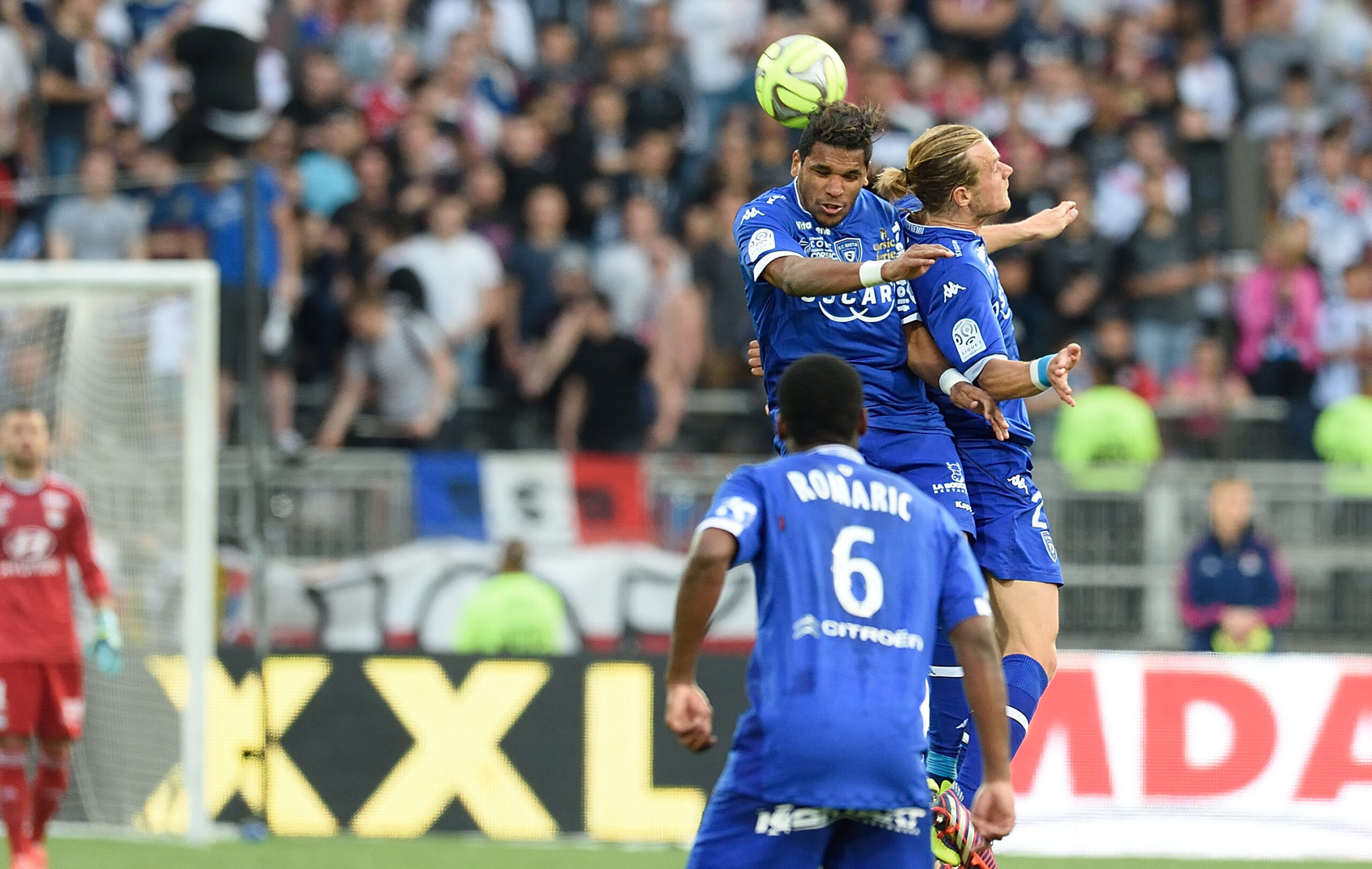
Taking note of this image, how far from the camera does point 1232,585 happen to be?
1342 centimetres

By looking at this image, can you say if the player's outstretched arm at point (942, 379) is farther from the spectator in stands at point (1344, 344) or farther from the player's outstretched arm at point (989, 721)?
the spectator in stands at point (1344, 344)

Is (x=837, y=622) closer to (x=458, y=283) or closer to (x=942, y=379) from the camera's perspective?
(x=942, y=379)

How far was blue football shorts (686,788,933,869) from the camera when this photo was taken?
548 centimetres

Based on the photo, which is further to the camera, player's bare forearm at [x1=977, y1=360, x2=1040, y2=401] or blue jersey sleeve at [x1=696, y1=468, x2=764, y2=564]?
player's bare forearm at [x1=977, y1=360, x2=1040, y2=401]

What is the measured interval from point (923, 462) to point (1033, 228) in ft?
3.23

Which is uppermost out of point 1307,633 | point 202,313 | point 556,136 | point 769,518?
point 556,136

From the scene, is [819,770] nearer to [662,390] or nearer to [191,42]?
[662,390]

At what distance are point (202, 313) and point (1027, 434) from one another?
597 centimetres

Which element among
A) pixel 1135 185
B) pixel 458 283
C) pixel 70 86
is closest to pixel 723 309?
pixel 458 283

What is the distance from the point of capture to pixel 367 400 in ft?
48.3

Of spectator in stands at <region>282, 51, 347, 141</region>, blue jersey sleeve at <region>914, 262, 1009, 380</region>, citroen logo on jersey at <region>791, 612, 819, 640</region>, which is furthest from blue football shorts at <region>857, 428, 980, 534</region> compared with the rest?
spectator in stands at <region>282, 51, 347, 141</region>

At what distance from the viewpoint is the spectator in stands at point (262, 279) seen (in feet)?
44.7

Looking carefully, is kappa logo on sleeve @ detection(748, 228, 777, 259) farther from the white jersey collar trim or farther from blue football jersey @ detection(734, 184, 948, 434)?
the white jersey collar trim

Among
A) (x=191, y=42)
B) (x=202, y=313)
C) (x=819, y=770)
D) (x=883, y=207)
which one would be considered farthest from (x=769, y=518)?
(x=191, y=42)
